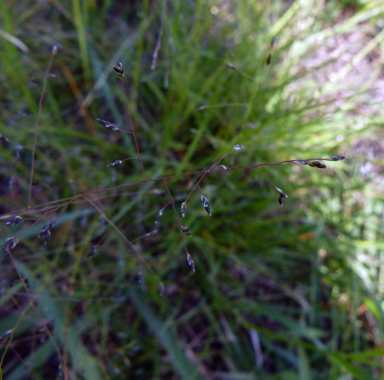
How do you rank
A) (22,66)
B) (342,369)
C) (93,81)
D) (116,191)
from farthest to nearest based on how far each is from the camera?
(93,81) → (22,66) → (116,191) → (342,369)

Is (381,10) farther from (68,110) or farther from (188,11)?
(68,110)

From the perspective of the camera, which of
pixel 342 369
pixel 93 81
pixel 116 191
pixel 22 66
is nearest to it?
pixel 342 369

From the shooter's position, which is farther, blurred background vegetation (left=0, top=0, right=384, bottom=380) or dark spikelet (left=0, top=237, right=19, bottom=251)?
blurred background vegetation (left=0, top=0, right=384, bottom=380)

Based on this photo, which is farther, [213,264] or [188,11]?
[188,11]

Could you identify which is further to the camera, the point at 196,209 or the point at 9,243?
the point at 196,209

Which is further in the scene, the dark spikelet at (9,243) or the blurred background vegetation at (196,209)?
the blurred background vegetation at (196,209)

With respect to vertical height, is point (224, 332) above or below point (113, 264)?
below

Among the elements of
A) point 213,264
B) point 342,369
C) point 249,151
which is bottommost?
point 342,369

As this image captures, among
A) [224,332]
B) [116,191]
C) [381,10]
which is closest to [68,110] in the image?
[116,191]
